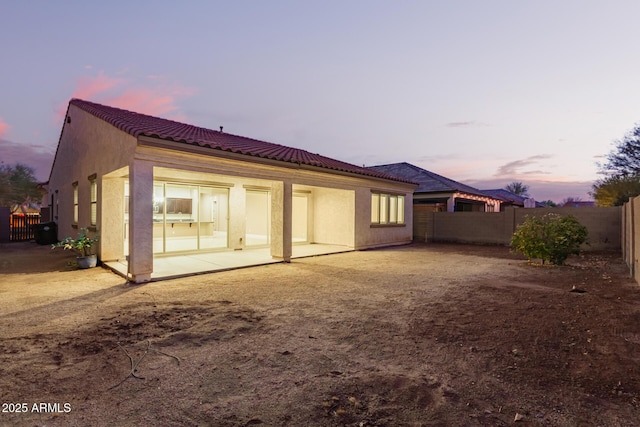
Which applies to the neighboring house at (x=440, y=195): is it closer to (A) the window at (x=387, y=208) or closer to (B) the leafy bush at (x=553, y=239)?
(A) the window at (x=387, y=208)

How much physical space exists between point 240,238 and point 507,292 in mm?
9276

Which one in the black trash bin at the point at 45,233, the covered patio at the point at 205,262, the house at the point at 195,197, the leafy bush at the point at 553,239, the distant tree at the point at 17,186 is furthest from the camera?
the distant tree at the point at 17,186

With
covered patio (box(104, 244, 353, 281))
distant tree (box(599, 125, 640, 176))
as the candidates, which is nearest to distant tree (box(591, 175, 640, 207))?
distant tree (box(599, 125, 640, 176))

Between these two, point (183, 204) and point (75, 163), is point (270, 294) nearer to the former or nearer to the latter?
point (183, 204)

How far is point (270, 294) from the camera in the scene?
642 centimetres

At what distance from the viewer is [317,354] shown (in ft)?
11.9

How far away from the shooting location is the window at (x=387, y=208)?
15.1 meters

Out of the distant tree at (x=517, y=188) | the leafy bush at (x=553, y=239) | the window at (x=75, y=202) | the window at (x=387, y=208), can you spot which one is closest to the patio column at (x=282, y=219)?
the window at (x=387, y=208)

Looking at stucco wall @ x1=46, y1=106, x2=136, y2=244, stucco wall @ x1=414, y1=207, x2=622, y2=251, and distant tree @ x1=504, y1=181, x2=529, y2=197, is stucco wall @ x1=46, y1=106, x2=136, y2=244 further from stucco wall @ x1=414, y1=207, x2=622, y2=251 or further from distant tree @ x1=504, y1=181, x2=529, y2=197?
distant tree @ x1=504, y1=181, x2=529, y2=197

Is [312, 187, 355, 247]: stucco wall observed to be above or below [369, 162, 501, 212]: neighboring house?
below

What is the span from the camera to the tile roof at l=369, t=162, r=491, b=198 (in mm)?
21250

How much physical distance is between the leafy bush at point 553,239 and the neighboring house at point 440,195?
9.39 m

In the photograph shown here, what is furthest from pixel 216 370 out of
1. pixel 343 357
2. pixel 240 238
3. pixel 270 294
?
pixel 240 238

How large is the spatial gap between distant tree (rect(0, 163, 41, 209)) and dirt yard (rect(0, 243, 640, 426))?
35.6 m
